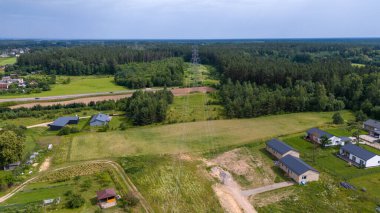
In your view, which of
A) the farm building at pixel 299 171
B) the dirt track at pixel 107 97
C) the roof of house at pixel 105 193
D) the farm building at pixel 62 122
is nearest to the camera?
the roof of house at pixel 105 193

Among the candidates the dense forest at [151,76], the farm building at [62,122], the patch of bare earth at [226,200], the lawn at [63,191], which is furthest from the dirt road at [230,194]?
the dense forest at [151,76]

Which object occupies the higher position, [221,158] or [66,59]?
[66,59]

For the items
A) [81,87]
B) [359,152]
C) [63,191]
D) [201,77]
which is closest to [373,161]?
[359,152]

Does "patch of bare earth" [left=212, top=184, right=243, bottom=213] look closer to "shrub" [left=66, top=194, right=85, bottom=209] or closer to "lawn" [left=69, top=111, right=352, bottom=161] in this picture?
"lawn" [left=69, top=111, right=352, bottom=161]

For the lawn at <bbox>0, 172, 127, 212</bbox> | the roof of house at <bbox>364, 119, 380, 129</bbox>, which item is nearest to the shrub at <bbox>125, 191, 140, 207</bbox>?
the lawn at <bbox>0, 172, 127, 212</bbox>

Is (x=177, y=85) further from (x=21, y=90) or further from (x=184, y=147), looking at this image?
(x=184, y=147)

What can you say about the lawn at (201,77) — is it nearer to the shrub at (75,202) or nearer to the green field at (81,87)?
the green field at (81,87)

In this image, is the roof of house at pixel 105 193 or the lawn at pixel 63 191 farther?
the roof of house at pixel 105 193

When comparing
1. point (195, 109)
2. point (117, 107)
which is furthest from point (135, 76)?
point (195, 109)
